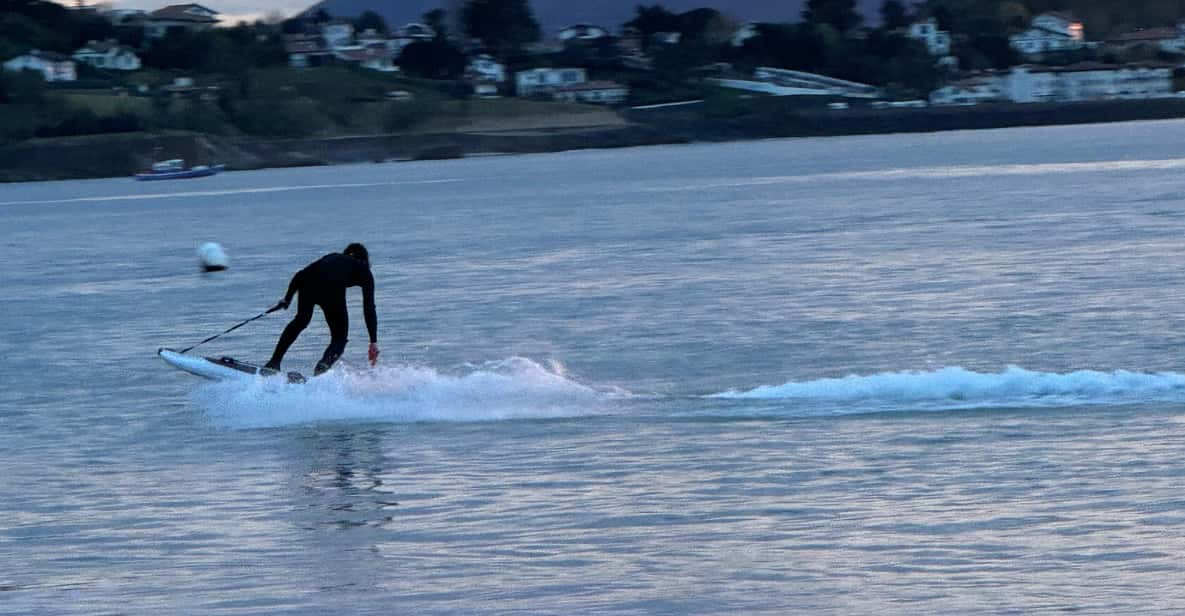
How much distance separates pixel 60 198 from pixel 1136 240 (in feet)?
291

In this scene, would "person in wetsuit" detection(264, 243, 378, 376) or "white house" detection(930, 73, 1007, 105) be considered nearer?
"person in wetsuit" detection(264, 243, 378, 376)

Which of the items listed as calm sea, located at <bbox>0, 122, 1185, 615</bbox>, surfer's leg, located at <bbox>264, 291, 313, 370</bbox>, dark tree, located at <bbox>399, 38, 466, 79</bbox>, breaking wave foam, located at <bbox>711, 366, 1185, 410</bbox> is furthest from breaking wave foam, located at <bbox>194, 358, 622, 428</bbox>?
dark tree, located at <bbox>399, 38, 466, 79</bbox>

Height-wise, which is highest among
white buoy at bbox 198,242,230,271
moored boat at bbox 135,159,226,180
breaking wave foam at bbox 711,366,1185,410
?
breaking wave foam at bbox 711,366,1185,410

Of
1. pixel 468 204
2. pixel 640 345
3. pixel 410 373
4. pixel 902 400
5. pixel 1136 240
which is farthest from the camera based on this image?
pixel 468 204

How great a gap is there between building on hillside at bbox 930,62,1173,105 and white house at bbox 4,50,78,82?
270 feet

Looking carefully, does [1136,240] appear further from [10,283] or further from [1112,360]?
[10,283]

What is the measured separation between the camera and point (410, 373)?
1764cm

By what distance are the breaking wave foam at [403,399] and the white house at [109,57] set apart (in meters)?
179

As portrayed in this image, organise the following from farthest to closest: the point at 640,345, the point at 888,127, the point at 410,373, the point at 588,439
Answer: the point at 888,127 → the point at 640,345 → the point at 410,373 → the point at 588,439

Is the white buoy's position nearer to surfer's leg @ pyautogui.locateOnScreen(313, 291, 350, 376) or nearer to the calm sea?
the calm sea

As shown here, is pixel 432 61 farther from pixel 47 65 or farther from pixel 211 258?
pixel 211 258

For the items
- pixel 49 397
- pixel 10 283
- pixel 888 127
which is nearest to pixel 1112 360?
pixel 49 397

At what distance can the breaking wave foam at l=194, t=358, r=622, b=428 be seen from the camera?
1681 cm

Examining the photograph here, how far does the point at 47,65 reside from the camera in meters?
174
